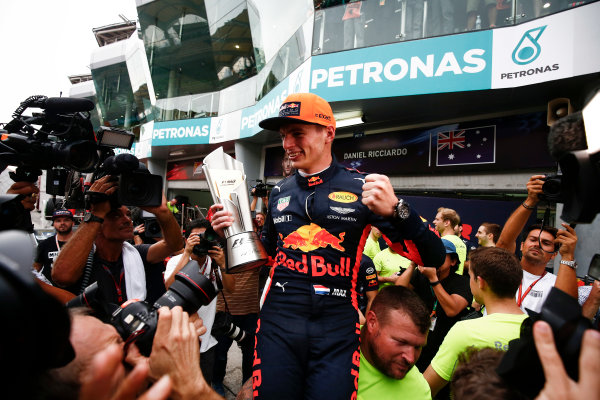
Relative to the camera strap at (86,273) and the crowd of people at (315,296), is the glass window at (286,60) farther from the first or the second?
the camera strap at (86,273)

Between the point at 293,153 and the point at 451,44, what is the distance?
4.70m

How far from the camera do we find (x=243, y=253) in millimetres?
1666

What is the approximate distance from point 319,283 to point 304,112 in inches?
35.9

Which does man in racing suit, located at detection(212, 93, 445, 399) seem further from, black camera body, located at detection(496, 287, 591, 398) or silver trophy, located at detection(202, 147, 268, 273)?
black camera body, located at detection(496, 287, 591, 398)

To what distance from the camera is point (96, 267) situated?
2.08 meters

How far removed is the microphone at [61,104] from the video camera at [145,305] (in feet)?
3.79

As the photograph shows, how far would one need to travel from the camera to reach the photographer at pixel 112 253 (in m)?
1.86

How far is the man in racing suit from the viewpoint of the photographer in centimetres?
141

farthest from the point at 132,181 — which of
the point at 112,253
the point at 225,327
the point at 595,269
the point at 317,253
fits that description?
the point at 595,269

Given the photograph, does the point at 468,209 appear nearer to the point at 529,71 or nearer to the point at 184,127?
the point at 529,71

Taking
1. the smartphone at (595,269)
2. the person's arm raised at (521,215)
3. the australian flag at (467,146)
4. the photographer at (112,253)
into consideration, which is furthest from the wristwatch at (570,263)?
the australian flag at (467,146)

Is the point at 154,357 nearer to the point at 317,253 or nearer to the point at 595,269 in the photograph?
the point at 317,253

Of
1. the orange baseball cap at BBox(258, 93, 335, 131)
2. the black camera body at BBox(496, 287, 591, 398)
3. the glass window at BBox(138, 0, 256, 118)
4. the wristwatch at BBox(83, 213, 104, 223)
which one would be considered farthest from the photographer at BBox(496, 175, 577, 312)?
the glass window at BBox(138, 0, 256, 118)

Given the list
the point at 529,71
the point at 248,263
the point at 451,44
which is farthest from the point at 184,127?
the point at 248,263
